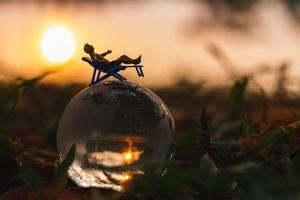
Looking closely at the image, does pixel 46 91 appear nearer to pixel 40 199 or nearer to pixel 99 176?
pixel 99 176

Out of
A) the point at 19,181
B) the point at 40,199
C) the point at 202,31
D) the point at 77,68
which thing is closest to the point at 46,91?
the point at 77,68

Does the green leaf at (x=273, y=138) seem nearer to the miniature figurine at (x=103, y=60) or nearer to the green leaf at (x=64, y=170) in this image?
the miniature figurine at (x=103, y=60)

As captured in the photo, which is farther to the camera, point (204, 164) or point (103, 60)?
point (103, 60)

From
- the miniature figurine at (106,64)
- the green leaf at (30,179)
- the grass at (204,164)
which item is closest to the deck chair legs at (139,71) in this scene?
the miniature figurine at (106,64)

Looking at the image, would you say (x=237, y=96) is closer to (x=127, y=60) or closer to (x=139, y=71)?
(x=139, y=71)

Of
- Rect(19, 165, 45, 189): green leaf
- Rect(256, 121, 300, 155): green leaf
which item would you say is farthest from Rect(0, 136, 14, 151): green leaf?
Rect(256, 121, 300, 155): green leaf

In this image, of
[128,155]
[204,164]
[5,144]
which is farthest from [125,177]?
[5,144]
